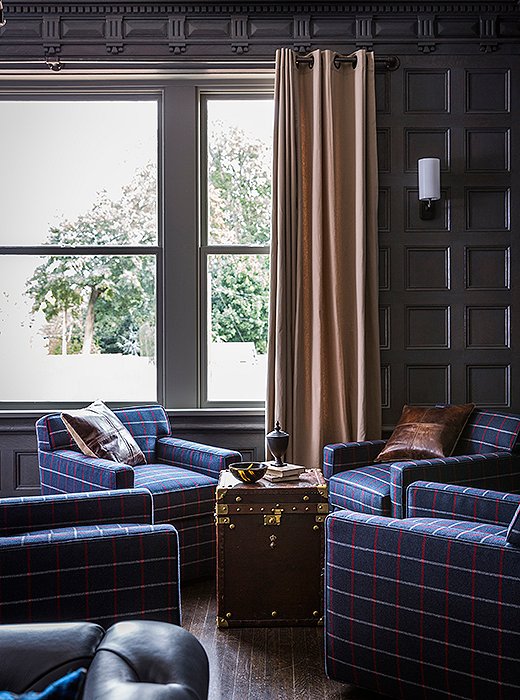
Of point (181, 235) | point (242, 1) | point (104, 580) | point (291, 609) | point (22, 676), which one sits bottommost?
point (291, 609)

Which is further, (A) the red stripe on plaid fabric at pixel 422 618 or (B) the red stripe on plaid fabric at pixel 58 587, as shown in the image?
(B) the red stripe on plaid fabric at pixel 58 587

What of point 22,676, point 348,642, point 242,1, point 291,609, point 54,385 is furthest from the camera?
point 54,385

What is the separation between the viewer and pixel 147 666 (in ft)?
4.36

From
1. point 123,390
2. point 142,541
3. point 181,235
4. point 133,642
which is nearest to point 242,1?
point 181,235

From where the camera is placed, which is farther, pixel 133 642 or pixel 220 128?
pixel 220 128

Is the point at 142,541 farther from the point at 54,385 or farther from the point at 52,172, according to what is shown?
the point at 52,172

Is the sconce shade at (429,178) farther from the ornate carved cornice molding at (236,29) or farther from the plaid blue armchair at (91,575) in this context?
the plaid blue armchair at (91,575)

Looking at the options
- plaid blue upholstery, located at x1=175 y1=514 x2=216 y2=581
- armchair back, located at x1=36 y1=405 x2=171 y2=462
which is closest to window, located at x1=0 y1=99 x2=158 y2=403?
armchair back, located at x1=36 y1=405 x2=171 y2=462

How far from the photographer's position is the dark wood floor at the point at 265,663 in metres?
2.69

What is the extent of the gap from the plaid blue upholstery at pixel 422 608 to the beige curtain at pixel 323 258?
7.22 ft

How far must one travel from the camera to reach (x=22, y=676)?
4.41ft

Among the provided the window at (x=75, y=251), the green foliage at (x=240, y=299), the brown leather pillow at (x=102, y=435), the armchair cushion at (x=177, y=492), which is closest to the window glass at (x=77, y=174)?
the window at (x=75, y=251)

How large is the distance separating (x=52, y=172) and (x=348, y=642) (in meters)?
3.80

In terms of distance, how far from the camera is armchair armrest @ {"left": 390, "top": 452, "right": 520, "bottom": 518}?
3594 millimetres
